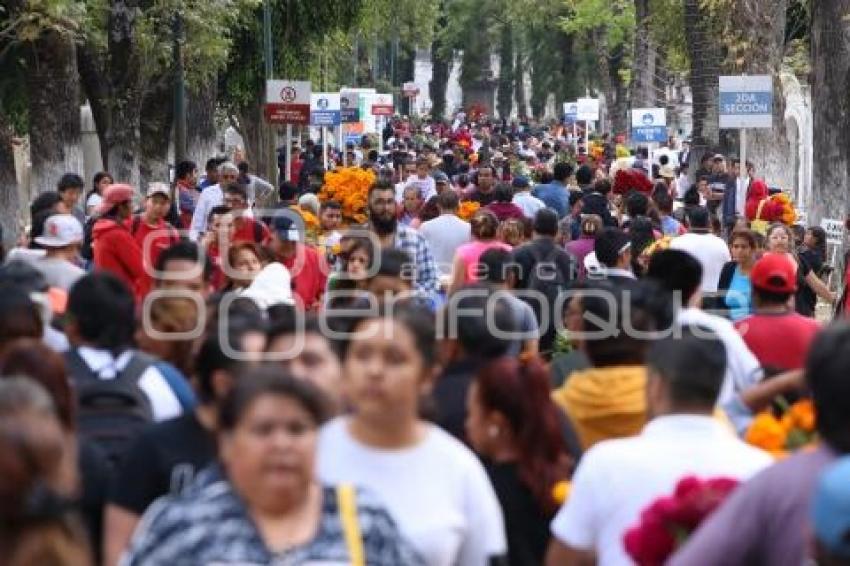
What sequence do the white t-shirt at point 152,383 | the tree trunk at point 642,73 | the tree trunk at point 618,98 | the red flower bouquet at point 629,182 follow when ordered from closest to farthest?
the white t-shirt at point 152,383
the red flower bouquet at point 629,182
the tree trunk at point 642,73
the tree trunk at point 618,98

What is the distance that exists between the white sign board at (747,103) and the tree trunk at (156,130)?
11.0 m

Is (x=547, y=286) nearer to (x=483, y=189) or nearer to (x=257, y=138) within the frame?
(x=483, y=189)

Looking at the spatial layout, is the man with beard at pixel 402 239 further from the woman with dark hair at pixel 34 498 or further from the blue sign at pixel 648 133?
the blue sign at pixel 648 133

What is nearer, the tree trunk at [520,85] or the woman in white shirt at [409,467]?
the woman in white shirt at [409,467]

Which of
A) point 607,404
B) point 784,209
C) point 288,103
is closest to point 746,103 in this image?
point 784,209

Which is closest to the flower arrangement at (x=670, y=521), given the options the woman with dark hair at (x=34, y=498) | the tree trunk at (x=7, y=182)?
the woman with dark hair at (x=34, y=498)

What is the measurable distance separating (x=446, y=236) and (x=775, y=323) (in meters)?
7.22

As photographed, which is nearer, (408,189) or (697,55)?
(408,189)

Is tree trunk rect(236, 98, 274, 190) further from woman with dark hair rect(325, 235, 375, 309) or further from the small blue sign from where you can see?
woman with dark hair rect(325, 235, 375, 309)

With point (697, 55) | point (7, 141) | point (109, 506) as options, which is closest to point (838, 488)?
point (109, 506)

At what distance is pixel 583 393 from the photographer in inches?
310

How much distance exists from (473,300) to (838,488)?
14.6 feet

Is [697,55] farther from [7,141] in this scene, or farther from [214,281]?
[214,281]

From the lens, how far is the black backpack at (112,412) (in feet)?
23.5
